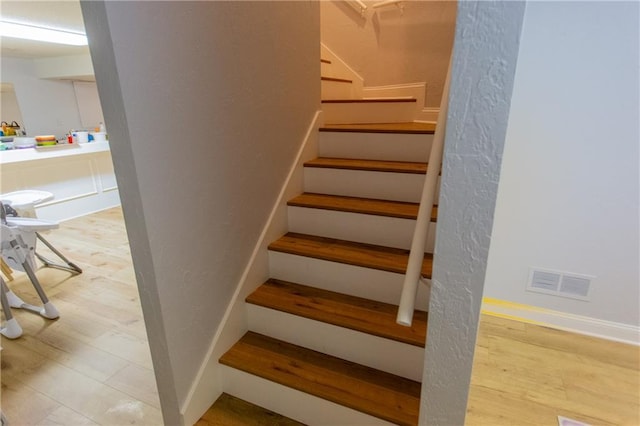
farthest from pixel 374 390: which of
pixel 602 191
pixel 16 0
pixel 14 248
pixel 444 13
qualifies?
pixel 16 0

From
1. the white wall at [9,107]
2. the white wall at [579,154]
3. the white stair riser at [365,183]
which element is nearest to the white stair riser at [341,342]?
the white stair riser at [365,183]

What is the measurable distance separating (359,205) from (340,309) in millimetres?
582

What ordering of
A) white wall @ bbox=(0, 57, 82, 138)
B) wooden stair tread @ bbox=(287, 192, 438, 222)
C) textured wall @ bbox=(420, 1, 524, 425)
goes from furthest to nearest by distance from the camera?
white wall @ bbox=(0, 57, 82, 138) → wooden stair tread @ bbox=(287, 192, 438, 222) → textured wall @ bbox=(420, 1, 524, 425)

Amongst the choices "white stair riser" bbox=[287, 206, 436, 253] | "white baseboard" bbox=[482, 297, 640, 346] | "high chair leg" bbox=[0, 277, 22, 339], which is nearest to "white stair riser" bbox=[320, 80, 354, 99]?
"white stair riser" bbox=[287, 206, 436, 253]

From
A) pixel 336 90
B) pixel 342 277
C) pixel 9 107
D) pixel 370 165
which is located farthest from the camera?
pixel 9 107

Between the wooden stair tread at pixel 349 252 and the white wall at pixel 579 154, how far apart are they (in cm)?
94

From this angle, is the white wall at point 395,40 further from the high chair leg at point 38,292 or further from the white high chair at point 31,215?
the high chair leg at point 38,292

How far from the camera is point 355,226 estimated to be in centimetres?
181

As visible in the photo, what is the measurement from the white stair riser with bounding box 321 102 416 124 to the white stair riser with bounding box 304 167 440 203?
677 mm

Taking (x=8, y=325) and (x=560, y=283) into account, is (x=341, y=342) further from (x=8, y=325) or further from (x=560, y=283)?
(x=8, y=325)

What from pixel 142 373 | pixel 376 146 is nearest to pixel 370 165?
pixel 376 146

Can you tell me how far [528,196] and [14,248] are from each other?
3.37 meters

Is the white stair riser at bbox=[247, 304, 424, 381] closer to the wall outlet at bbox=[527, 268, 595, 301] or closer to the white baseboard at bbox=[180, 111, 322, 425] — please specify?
the white baseboard at bbox=[180, 111, 322, 425]

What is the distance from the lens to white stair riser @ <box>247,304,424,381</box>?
136 centimetres
